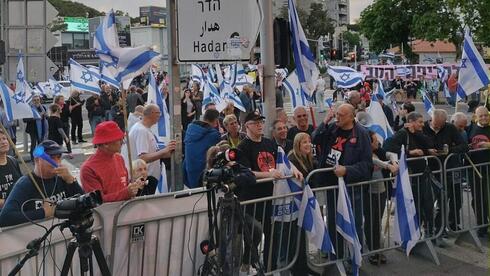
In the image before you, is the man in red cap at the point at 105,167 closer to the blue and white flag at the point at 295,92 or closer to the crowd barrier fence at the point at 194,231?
the crowd barrier fence at the point at 194,231

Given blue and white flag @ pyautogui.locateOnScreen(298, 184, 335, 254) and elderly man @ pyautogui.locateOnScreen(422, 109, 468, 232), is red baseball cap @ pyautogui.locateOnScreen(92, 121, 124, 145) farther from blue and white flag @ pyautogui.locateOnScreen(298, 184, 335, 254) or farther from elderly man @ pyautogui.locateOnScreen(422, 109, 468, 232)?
elderly man @ pyautogui.locateOnScreen(422, 109, 468, 232)

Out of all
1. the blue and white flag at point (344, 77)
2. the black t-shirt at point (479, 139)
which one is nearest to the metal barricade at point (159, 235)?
the black t-shirt at point (479, 139)

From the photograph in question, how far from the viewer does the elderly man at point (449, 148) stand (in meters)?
7.20

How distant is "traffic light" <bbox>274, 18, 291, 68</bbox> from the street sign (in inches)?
55.4

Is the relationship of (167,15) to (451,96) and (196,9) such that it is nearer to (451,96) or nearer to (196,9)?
(196,9)

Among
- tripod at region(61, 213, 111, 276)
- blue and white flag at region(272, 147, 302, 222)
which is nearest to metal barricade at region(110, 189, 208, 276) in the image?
tripod at region(61, 213, 111, 276)

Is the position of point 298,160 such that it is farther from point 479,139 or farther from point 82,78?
point 82,78

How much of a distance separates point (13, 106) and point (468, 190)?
9.97m

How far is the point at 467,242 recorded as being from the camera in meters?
7.15

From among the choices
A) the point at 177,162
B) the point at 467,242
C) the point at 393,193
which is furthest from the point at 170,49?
the point at 467,242

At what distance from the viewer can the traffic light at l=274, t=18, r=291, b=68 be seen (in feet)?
22.9

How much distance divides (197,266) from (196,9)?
2.31 m

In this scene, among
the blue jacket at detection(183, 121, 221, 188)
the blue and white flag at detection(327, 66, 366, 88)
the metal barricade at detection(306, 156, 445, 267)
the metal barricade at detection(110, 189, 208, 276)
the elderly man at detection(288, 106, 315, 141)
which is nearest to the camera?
the metal barricade at detection(110, 189, 208, 276)

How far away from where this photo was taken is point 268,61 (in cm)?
677
